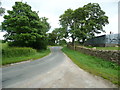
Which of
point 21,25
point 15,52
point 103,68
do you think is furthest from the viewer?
point 21,25

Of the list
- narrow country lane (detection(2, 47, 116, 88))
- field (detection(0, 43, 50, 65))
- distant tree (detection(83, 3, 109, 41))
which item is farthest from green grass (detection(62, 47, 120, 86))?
distant tree (detection(83, 3, 109, 41))

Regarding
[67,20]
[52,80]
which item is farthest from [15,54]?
[67,20]

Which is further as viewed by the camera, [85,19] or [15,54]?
[85,19]

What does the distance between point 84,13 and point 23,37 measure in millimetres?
17787

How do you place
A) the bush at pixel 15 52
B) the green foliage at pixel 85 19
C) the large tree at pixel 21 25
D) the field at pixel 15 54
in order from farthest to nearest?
the green foliage at pixel 85 19
the large tree at pixel 21 25
the bush at pixel 15 52
the field at pixel 15 54

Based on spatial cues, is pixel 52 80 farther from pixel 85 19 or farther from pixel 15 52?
pixel 85 19

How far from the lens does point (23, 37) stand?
14.0 meters

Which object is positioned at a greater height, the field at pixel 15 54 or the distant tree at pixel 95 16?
the distant tree at pixel 95 16

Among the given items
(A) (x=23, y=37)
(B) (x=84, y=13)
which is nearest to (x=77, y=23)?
(B) (x=84, y=13)

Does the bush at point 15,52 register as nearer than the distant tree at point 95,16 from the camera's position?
Yes

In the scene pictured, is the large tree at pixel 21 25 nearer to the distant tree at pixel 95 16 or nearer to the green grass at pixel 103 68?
the green grass at pixel 103 68

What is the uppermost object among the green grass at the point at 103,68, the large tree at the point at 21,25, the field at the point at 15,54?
the large tree at the point at 21,25

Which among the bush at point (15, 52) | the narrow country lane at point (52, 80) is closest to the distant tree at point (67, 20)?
the bush at point (15, 52)

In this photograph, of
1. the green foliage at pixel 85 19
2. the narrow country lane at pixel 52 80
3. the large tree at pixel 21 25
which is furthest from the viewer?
the green foliage at pixel 85 19
